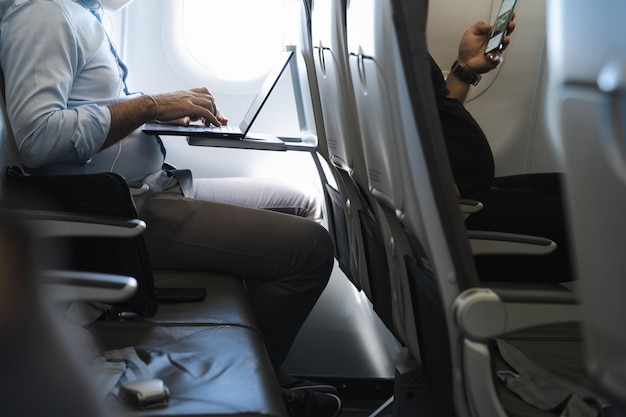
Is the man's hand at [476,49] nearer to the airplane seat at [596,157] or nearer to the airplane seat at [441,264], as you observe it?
the airplane seat at [441,264]

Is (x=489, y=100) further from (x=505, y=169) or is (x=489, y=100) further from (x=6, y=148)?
(x=6, y=148)

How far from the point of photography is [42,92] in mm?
2021

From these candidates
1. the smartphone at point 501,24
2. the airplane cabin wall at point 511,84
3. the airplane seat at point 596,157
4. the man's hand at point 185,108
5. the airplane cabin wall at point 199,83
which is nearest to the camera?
the airplane seat at point 596,157

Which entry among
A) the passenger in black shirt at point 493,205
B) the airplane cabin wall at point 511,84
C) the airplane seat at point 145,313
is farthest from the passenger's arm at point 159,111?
the airplane cabin wall at point 511,84

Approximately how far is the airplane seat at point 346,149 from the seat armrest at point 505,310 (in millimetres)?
652

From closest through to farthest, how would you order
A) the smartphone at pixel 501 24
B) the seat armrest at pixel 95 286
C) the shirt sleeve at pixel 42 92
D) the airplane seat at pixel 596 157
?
the airplane seat at pixel 596 157 < the seat armrest at pixel 95 286 < the shirt sleeve at pixel 42 92 < the smartphone at pixel 501 24

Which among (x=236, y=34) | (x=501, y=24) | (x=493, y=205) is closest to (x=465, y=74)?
(x=501, y=24)

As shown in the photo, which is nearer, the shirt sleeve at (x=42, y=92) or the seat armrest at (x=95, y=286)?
the seat armrest at (x=95, y=286)

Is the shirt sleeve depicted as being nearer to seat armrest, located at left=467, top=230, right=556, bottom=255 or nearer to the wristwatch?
seat armrest, located at left=467, top=230, right=556, bottom=255

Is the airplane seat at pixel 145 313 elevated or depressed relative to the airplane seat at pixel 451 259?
depressed

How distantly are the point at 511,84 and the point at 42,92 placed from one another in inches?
89.3

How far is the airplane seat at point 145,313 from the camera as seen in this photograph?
4.68ft

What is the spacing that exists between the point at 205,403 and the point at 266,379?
0.48 ft

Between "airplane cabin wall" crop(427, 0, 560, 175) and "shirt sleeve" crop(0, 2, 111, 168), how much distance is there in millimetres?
1890
